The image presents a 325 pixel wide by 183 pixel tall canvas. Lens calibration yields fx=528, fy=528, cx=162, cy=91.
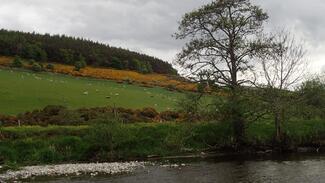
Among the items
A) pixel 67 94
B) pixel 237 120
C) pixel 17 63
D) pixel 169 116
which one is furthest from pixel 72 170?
pixel 17 63

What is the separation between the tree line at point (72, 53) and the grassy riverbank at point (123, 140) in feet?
205

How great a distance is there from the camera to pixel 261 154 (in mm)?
49656

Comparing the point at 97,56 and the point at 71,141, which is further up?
the point at 97,56

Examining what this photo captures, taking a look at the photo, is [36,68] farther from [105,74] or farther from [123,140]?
[123,140]

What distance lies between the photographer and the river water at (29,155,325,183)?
3409 cm

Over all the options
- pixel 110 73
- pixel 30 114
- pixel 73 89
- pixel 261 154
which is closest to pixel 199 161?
pixel 261 154

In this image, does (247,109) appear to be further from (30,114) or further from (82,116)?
(30,114)

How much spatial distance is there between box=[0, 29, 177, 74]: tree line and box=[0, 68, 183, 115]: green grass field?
2051 cm

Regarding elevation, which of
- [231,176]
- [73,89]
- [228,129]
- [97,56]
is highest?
[97,56]

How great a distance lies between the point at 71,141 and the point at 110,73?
71.9 meters

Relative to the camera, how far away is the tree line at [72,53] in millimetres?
125625

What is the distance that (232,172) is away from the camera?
122 ft

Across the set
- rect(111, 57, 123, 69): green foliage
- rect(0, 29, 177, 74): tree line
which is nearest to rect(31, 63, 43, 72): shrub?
rect(0, 29, 177, 74): tree line

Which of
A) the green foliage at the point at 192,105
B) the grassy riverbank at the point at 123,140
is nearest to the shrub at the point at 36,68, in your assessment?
the grassy riverbank at the point at 123,140
